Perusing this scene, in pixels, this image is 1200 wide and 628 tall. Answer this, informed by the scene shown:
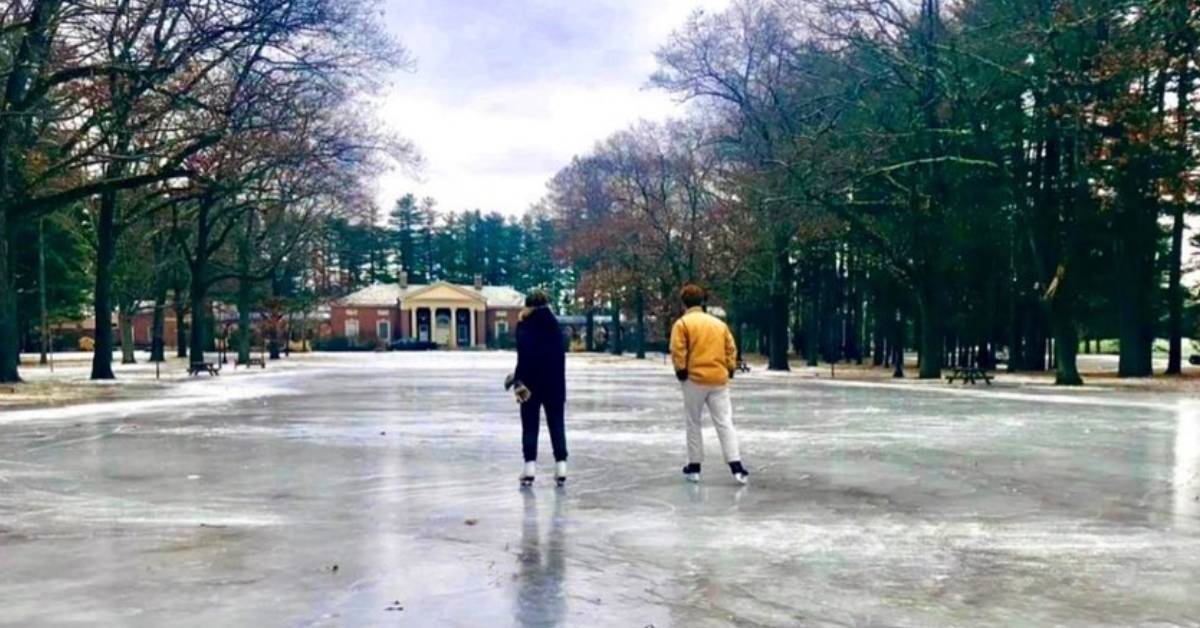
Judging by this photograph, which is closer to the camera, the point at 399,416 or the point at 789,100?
the point at 399,416

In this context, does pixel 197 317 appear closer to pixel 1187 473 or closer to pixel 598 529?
pixel 1187 473

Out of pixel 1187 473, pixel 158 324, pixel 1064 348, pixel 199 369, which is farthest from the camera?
pixel 158 324

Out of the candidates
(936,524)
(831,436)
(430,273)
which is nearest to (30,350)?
(430,273)

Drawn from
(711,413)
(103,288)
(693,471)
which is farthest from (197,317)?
(711,413)

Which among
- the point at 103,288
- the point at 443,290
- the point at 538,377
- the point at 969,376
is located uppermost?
the point at 443,290

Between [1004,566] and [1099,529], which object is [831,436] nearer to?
[1099,529]

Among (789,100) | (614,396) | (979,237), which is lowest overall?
(614,396)

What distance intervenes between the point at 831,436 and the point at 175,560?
35.2 feet

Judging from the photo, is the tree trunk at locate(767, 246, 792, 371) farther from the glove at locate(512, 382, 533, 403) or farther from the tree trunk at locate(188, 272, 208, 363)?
the glove at locate(512, 382, 533, 403)

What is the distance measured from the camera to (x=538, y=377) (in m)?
10.6

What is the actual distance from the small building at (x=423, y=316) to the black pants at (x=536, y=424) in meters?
113

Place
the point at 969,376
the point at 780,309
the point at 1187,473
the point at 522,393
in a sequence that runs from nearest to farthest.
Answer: the point at 522,393, the point at 1187,473, the point at 969,376, the point at 780,309

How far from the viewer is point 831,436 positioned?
52.6ft

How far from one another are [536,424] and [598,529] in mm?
2515
